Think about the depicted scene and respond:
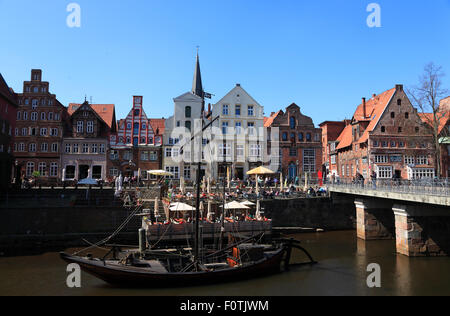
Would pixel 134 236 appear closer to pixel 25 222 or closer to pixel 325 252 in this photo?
pixel 25 222

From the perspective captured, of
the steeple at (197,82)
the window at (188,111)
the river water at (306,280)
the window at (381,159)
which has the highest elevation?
the steeple at (197,82)

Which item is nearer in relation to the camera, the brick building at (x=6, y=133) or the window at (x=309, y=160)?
the brick building at (x=6, y=133)

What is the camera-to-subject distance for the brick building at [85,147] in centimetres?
4412

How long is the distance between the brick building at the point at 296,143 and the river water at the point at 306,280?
26.3 m

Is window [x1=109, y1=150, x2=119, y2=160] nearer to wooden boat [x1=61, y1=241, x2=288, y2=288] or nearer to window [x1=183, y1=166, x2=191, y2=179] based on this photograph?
window [x1=183, y1=166, x2=191, y2=179]

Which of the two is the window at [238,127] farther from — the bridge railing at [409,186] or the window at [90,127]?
the bridge railing at [409,186]

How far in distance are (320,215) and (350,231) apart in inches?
126

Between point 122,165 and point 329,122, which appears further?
point 329,122

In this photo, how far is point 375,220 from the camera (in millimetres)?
27906

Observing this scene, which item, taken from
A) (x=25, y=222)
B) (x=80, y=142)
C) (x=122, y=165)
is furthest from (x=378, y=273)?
(x=80, y=142)

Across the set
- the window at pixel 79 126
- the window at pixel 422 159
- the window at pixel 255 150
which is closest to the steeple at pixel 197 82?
the window at pixel 255 150

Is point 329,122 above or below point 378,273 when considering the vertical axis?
above
